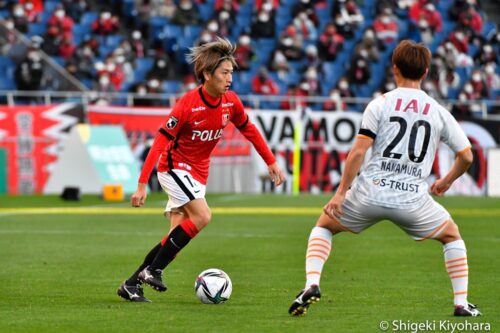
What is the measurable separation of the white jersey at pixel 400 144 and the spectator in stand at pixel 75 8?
27.2 metres

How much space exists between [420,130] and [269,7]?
88.7ft

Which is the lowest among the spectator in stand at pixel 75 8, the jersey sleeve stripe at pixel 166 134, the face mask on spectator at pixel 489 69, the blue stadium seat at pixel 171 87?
the blue stadium seat at pixel 171 87

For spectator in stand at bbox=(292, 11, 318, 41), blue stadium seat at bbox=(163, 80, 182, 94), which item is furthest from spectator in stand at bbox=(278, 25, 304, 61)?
blue stadium seat at bbox=(163, 80, 182, 94)

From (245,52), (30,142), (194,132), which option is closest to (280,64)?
(245,52)

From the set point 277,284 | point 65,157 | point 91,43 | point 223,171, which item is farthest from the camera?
point 91,43

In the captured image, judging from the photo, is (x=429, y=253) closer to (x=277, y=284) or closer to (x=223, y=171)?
(x=277, y=284)

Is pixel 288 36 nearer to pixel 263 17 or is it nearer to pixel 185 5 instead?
pixel 263 17

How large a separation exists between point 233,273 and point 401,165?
421cm

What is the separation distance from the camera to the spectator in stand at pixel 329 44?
34.6 metres

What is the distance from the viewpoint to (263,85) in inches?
1280

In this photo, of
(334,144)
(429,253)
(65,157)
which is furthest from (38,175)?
(429,253)

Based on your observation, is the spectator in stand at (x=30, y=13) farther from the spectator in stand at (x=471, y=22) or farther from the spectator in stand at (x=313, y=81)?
the spectator in stand at (x=471, y=22)

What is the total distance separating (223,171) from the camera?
102 feet

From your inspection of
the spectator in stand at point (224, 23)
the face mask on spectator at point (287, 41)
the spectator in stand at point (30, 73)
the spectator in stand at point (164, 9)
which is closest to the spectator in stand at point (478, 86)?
the face mask on spectator at point (287, 41)
